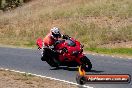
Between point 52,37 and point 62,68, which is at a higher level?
point 52,37

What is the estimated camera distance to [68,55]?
62.6ft

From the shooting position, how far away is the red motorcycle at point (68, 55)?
61.5 ft

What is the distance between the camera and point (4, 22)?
173ft

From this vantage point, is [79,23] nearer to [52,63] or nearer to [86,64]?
[52,63]

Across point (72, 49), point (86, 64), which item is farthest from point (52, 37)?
point (86, 64)

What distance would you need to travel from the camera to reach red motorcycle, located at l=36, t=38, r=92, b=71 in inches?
738

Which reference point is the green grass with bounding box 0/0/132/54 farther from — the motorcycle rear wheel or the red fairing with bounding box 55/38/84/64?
the red fairing with bounding box 55/38/84/64

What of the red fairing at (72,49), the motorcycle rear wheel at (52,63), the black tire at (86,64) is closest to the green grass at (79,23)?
the motorcycle rear wheel at (52,63)

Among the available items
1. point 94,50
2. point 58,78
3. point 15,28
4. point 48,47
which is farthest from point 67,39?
point 15,28

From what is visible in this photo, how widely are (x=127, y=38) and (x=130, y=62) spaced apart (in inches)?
526

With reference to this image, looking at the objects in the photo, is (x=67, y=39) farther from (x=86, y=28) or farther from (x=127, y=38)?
(x=86, y=28)

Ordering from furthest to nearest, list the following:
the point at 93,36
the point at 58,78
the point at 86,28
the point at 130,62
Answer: the point at 86,28 < the point at 93,36 < the point at 130,62 < the point at 58,78

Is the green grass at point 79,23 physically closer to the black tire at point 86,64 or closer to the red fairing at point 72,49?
the red fairing at point 72,49

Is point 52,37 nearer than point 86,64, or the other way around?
point 86,64
